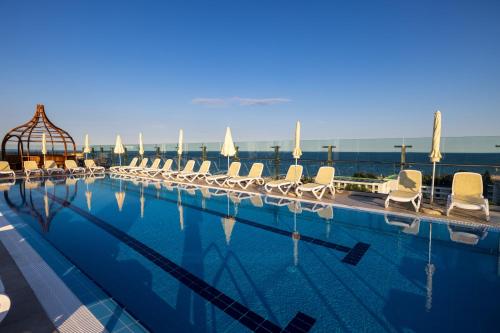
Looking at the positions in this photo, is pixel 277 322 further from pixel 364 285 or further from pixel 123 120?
pixel 123 120

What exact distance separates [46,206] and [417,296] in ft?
29.2

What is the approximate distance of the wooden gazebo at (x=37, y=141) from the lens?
14867mm

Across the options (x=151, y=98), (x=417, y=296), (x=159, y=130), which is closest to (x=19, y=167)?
(x=151, y=98)

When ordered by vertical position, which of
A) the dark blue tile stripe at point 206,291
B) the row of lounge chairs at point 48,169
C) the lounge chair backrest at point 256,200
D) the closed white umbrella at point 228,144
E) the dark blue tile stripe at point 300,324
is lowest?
the dark blue tile stripe at point 206,291

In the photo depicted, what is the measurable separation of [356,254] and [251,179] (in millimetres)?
5786

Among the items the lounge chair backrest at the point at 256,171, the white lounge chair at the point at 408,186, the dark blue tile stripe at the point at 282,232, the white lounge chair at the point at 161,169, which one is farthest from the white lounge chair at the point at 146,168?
the white lounge chair at the point at 408,186

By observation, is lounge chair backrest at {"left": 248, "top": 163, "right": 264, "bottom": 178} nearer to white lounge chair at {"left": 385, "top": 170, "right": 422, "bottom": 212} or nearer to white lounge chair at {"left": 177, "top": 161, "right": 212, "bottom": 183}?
white lounge chair at {"left": 177, "top": 161, "right": 212, "bottom": 183}

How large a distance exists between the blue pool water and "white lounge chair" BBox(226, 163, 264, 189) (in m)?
2.59

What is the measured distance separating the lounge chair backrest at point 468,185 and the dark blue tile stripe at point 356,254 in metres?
3.26

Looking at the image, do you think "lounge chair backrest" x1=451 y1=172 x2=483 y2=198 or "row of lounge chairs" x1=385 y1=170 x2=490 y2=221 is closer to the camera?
"row of lounge chairs" x1=385 y1=170 x2=490 y2=221

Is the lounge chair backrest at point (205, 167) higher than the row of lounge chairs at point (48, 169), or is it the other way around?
the lounge chair backrest at point (205, 167)

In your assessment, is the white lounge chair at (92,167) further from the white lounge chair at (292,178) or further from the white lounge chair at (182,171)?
the white lounge chair at (292,178)

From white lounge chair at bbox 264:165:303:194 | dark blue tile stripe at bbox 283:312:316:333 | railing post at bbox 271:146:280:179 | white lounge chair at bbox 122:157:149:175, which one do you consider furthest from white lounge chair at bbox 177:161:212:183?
dark blue tile stripe at bbox 283:312:316:333

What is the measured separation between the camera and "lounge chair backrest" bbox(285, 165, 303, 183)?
28.3 ft
